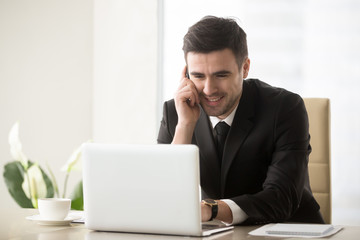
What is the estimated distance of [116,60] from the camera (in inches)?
172

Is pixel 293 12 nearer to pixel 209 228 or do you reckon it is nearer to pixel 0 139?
pixel 0 139

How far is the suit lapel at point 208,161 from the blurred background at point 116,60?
5.65ft

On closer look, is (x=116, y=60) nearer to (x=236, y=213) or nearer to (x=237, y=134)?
(x=237, y=134)

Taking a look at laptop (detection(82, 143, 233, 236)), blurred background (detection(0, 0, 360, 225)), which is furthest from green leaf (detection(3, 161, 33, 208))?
laptop (detection(82, 143, 233, 236))

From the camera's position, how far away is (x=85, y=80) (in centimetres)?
439

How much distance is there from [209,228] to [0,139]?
284 centimetres

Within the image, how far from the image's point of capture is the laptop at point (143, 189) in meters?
1.45

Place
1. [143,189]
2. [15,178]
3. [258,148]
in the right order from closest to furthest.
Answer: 1. [143,189]
2. [258,148]
3. [15,178]

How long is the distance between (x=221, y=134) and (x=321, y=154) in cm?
42

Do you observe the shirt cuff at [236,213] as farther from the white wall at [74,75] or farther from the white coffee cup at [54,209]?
the white wall at [74,75]

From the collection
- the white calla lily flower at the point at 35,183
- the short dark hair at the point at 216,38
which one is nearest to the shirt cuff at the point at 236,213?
the short dark hair at the point at 216,38

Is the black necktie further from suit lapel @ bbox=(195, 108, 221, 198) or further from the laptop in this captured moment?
the laptop

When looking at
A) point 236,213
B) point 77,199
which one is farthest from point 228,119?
point 77,199

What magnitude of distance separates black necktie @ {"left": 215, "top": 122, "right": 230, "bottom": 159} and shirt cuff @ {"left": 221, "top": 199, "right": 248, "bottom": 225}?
48cm
